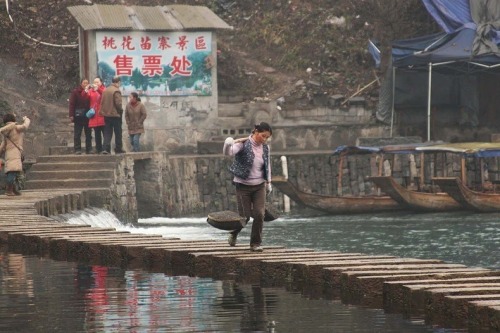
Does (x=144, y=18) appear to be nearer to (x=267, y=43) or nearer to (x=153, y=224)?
(x=153, y=224)

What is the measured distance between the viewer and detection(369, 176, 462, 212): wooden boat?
42.6 meters

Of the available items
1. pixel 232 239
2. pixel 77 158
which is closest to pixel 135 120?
pixel 77 158

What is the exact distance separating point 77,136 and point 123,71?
17.5 feet

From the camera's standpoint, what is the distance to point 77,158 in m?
36.8

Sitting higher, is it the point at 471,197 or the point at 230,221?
the point at 230,221

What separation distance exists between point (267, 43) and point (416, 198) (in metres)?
8.75

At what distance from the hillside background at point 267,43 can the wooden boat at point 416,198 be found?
547 cm

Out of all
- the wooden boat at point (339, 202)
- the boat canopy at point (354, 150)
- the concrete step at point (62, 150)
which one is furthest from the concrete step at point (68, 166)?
the boat canopy at point (354, 150)

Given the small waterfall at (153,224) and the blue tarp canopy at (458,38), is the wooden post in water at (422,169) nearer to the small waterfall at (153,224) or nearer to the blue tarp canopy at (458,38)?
the blue tarp canopy at (458,38)

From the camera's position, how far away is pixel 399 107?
1849 inches

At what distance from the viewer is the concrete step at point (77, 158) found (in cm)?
3675

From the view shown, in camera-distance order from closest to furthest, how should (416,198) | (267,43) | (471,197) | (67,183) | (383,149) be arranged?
(67,183) → (471,197) → (383,149) → (416,198) → (267,43)

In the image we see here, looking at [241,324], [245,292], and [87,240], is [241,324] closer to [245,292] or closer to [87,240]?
[245,292]

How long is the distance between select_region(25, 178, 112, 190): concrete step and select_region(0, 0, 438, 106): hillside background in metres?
9.26
